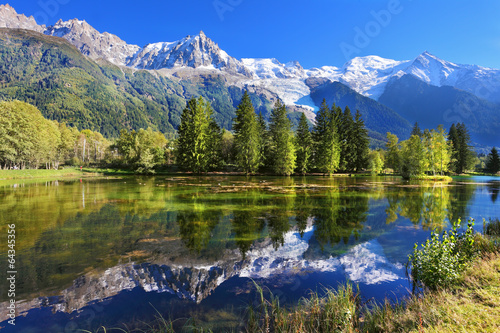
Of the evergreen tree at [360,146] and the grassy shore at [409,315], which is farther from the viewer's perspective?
the evergreen tree at [360,146]

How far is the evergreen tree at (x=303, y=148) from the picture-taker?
200 ft

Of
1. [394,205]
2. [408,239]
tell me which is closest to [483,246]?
[408,239]

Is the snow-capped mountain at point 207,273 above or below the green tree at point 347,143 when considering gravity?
below

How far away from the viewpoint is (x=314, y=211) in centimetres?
1673

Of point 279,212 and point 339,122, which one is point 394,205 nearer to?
point 279,212

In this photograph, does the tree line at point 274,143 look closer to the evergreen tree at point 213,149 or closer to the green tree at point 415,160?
the evergreen tree at point 213,149

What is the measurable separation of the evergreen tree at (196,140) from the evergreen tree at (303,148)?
2199cm

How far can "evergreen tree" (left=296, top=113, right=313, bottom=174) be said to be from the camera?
200 ft

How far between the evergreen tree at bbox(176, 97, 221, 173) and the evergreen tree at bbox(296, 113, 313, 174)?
2199 cm

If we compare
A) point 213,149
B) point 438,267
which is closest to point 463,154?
point 213,149

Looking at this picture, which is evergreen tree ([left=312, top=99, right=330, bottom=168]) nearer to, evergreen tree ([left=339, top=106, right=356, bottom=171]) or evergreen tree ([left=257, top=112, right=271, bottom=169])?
evergreen tree ([left=339, top=106, right=356, bottom=171])

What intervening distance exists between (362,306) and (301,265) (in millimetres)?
2593

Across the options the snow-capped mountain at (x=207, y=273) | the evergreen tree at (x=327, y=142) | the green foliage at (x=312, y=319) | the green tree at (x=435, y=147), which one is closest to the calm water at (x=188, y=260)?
the snow-capped mountain at (x=207, y=273)

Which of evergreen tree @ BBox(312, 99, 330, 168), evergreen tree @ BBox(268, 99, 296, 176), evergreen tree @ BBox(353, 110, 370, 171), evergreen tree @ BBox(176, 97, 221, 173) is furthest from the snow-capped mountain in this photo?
evergreen tree @ BBox(353, 110, 370, 171)
